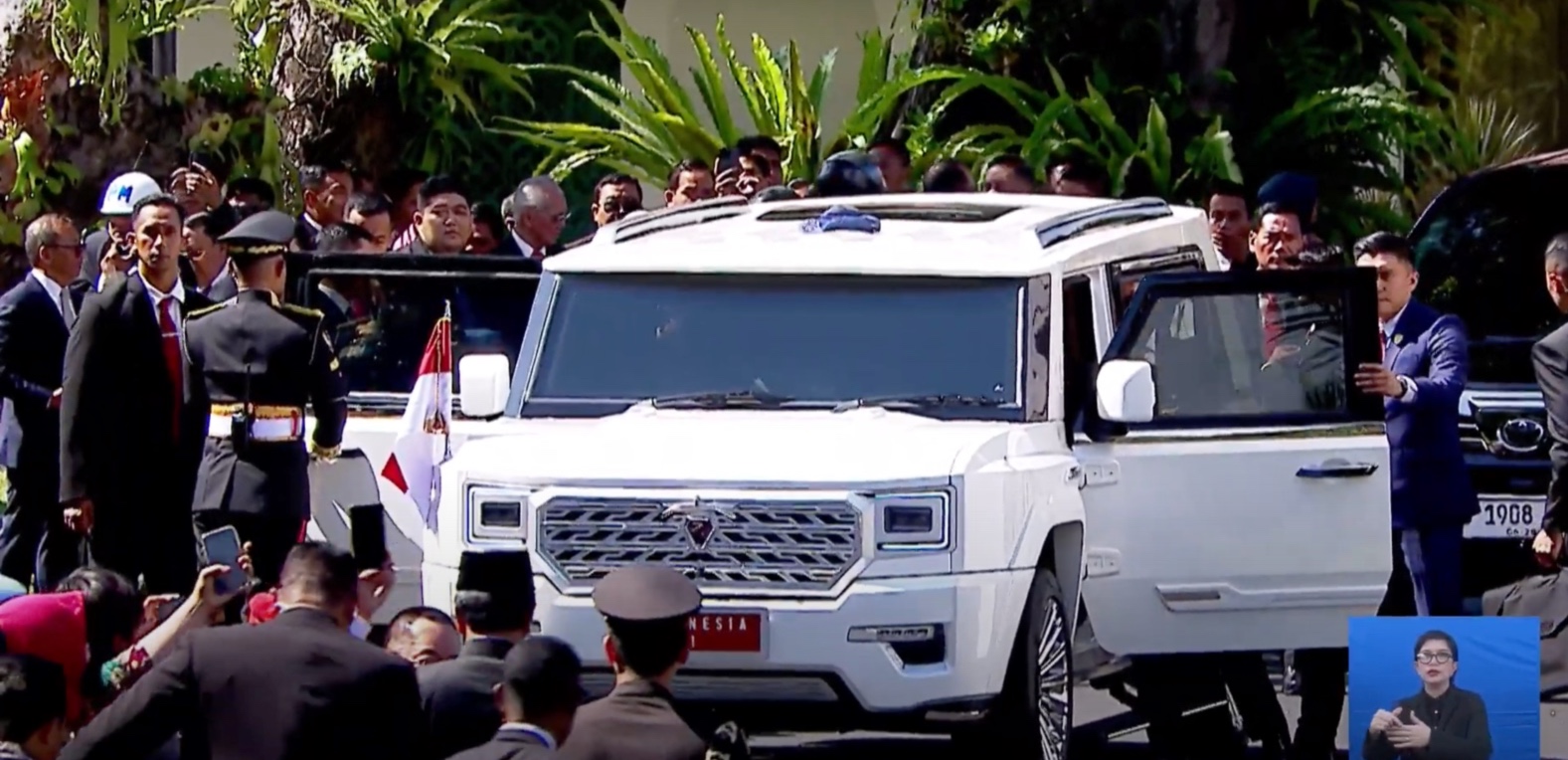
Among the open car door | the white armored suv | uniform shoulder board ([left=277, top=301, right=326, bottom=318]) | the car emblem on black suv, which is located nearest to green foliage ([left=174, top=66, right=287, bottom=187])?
uniform shoulder board ([left=277, top=301, right=326, bottom=318])

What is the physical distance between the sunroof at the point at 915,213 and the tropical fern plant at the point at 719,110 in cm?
616

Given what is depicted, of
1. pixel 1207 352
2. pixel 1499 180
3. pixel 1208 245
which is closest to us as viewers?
pixel 1207 352

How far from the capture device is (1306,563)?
11.0m

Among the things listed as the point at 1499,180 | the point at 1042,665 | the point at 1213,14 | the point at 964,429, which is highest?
the point at 1213,14

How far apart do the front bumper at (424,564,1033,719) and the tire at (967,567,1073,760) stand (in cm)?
22

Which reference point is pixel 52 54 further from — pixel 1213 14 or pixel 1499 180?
pixel 1499 180

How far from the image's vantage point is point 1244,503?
1094 cm

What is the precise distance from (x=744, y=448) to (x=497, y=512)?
81 cm

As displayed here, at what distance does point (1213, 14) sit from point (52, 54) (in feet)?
23.9

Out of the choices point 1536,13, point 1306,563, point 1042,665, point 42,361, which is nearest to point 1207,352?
point 1306,563

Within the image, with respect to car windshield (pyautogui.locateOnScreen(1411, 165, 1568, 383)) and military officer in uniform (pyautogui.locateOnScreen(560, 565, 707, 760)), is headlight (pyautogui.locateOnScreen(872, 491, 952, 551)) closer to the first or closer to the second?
military officer in uniform (pyautogui.locateOnScreen(560, 565, 707, 760))

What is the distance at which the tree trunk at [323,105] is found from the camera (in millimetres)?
21031

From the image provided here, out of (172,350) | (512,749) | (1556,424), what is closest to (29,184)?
(172,350)

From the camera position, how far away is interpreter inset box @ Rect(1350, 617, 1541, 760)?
9898 mm
